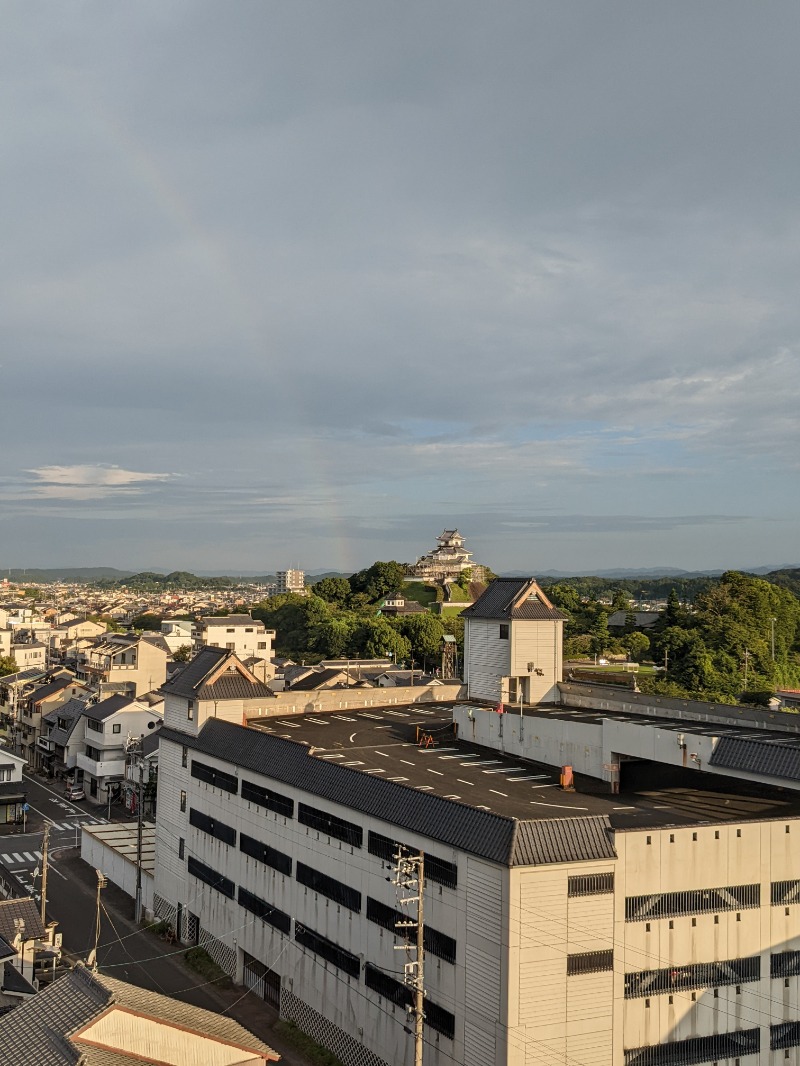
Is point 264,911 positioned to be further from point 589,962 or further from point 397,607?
point 397,607

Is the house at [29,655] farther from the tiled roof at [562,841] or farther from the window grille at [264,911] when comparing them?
the tiled roof at [562,841]

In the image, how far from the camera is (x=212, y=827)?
121 ft

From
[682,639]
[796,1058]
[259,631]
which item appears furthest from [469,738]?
[259,631]

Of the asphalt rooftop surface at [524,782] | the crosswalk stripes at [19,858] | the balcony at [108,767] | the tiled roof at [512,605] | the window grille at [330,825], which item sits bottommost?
the crosswalk stripes at [19,858]

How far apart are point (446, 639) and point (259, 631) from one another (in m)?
25.3

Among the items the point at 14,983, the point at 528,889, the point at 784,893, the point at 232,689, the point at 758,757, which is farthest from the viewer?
the point at 232,689

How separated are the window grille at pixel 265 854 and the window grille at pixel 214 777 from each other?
2.03 metres

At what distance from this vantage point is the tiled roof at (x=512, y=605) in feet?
140

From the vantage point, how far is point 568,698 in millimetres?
44344

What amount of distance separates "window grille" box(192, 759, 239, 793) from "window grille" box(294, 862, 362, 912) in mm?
6003

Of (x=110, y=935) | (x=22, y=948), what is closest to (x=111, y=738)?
(x=110, y=935)

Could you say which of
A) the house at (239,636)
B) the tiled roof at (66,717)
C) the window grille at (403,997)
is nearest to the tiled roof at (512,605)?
the window grille at (403,997)

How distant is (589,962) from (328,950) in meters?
9.75

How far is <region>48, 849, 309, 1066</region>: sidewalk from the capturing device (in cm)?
3095
